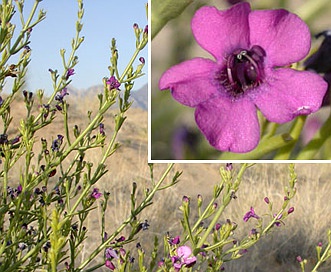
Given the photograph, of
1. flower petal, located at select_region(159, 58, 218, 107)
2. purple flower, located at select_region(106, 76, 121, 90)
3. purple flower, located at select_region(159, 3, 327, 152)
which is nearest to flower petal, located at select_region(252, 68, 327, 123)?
A: purple flower, located at select_region(159, 3, 327, 152)

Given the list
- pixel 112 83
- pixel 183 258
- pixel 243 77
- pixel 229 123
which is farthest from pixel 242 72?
pixel 183 258

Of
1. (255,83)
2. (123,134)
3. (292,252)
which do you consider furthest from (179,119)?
(123,134)

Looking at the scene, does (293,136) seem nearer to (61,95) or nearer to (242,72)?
(242,72)

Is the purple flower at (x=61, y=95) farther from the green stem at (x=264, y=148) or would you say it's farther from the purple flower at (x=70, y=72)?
the green stem at (x=264, y=148)

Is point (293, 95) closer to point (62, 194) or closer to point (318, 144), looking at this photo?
point (318, 144)

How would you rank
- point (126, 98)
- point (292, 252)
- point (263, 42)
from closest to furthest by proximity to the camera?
1. point (126, 98)
2. point (263, 42)
3. point (292, 252)

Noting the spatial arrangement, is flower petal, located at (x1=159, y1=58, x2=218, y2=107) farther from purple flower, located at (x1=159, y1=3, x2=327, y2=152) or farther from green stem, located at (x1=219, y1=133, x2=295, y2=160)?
green stem, located at (x1=219, y1=133, x2=295, y2=160)

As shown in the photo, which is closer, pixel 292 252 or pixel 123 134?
pixel 292 252
